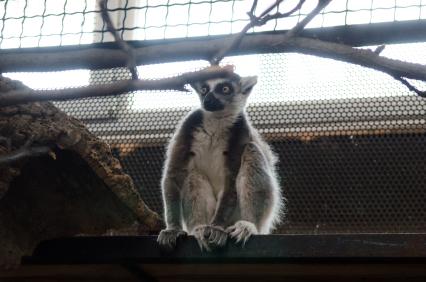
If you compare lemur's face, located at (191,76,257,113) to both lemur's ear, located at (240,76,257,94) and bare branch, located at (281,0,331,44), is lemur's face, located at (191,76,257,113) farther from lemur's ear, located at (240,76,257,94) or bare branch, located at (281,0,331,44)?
bare branch, located at (281,0,331,44)

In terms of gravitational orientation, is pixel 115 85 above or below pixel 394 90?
above

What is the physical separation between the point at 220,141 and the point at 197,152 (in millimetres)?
181

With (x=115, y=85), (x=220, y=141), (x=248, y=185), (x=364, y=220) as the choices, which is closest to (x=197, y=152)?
(x=220, y=141)

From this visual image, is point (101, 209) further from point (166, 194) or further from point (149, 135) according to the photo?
point (149, 135)

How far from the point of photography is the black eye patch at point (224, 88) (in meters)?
5.49

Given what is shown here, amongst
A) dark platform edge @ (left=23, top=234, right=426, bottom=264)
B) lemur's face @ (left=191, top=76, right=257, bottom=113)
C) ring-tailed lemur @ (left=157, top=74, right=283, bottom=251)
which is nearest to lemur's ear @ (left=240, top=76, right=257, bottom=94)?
lemur's face @ (left=191, top=76, right=257, bottom=113)

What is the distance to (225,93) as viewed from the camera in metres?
5.53

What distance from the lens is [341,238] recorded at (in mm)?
3469

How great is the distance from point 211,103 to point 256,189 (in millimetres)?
916

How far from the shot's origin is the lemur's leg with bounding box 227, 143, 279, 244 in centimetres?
453

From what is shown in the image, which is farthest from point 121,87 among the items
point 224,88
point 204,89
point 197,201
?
point 224,88

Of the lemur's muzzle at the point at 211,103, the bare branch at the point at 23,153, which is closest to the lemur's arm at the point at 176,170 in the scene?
the lemur's muzzle at the point at 211,103

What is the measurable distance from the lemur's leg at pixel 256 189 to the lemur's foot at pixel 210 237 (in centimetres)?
42

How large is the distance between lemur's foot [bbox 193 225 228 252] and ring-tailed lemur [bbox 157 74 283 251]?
0.54 feet
